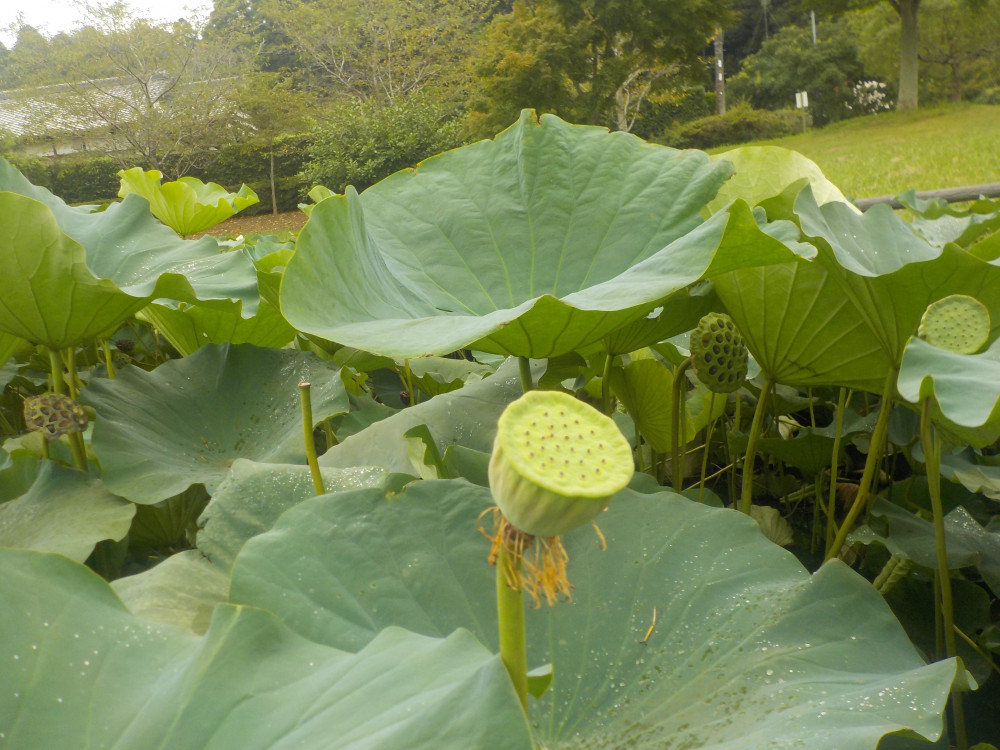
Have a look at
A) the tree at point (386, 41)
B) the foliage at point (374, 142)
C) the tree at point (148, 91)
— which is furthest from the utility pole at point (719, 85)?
the tree at point (148, 91)

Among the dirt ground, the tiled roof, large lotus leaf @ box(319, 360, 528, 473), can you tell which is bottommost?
the dirt ground

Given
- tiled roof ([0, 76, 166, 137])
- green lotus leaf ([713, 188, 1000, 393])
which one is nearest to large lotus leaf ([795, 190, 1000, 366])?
green lotus leaf ([713, 188, 1000, 393])

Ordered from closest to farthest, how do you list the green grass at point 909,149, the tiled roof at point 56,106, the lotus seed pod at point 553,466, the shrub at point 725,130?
the lotus seed pod at point 553,466, the green grass at point 909,149, the tiled roof at point 56,106, the shrub at point 725,130

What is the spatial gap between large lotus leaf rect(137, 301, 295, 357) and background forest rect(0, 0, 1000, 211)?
11.4 meters

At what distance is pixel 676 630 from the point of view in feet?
1.35

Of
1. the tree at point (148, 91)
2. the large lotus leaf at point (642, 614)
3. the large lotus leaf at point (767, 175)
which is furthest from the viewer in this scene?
the tree at point (148, 91)

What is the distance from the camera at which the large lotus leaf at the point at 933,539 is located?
22.4 inches

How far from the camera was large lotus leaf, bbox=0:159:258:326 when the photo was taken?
0.66 metres

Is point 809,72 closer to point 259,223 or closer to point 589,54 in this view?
point 589,54

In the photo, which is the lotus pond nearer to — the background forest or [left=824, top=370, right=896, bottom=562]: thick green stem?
[left=824, top=370, right=896, bottom=562]: thick green stem

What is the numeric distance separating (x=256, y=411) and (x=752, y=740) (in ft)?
1.79

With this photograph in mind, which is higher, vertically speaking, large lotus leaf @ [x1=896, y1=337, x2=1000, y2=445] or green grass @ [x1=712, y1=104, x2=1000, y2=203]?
large lotus leaf @ [x1=896, y1=337, x2=1000, y2=445]

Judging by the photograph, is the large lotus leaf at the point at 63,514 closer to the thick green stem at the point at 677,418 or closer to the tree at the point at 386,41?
the thick green stem at the point at 677,418

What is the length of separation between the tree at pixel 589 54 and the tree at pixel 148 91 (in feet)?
14.5
